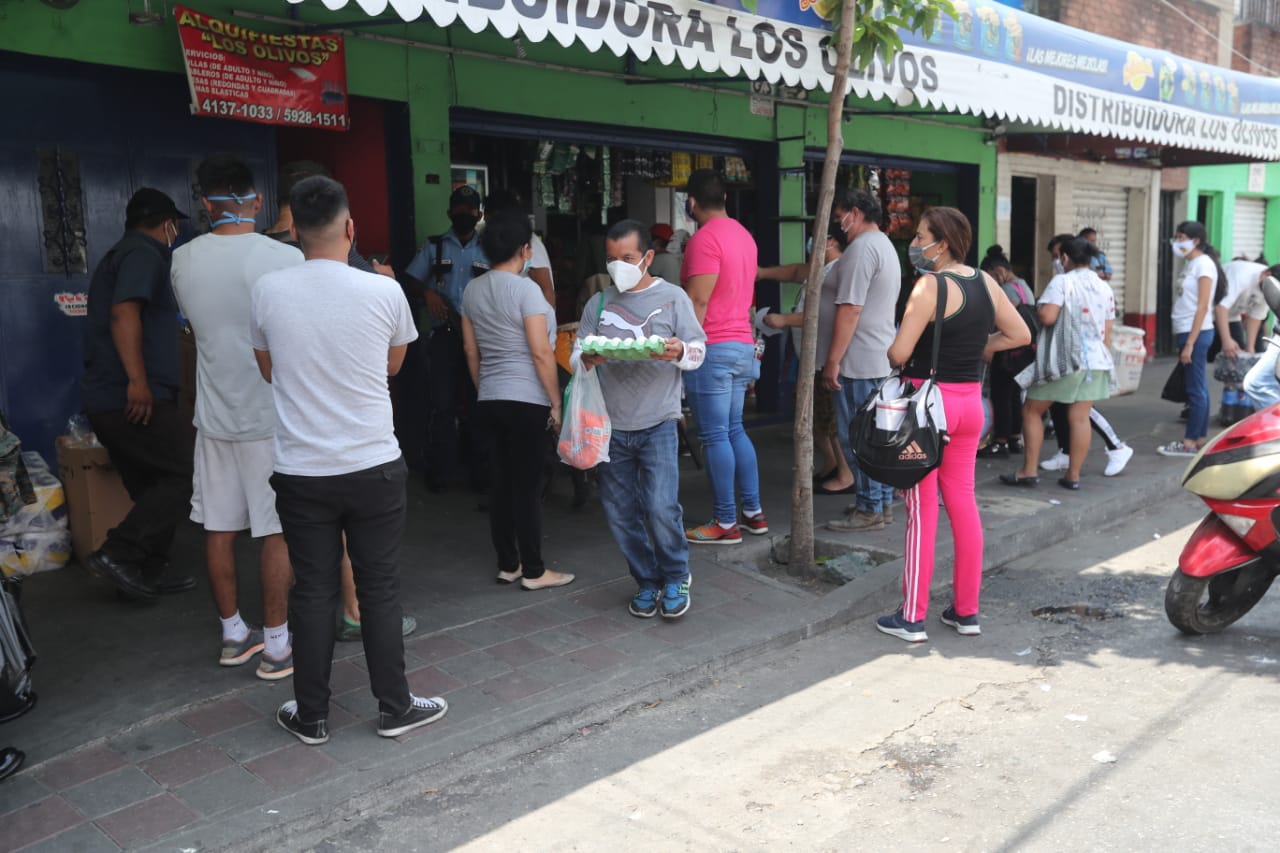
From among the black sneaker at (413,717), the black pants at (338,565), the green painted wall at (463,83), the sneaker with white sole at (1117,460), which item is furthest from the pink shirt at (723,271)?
the sneaker with white sole at (1117,460)

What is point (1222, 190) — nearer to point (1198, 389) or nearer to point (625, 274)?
point (1198, 389)

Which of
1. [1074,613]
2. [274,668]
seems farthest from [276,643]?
[1074,613]

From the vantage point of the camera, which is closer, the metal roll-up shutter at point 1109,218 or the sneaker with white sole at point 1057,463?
the sneaker with white sole at point 1057,463

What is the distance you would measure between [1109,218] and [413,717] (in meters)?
14.8

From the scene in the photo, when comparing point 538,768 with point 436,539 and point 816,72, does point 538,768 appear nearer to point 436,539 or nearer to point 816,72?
point 436,539

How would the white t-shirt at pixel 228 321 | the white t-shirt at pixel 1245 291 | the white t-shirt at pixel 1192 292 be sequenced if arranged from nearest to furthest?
the white t-shirt at pixel 228 321
the white t-shirt at pixel 1192 292
the white t-shirt at pixel 1245 291

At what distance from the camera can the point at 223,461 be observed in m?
4.29

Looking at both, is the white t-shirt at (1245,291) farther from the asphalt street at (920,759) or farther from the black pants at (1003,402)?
the asphalt street at (920,759)

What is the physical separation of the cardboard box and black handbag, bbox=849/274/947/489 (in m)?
3.72

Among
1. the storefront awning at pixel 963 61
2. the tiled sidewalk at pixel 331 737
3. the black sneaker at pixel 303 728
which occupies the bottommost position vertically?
the tiled sidewalk at pixel 331 737

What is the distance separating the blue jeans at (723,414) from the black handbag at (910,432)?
4.11ft

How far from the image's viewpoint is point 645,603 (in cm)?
511

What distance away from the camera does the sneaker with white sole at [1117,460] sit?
817 centimetres

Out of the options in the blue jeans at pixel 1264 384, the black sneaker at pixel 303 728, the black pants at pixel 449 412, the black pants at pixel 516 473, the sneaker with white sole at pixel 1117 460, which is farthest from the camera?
the sneaker with white sole at pixel 1117 460
